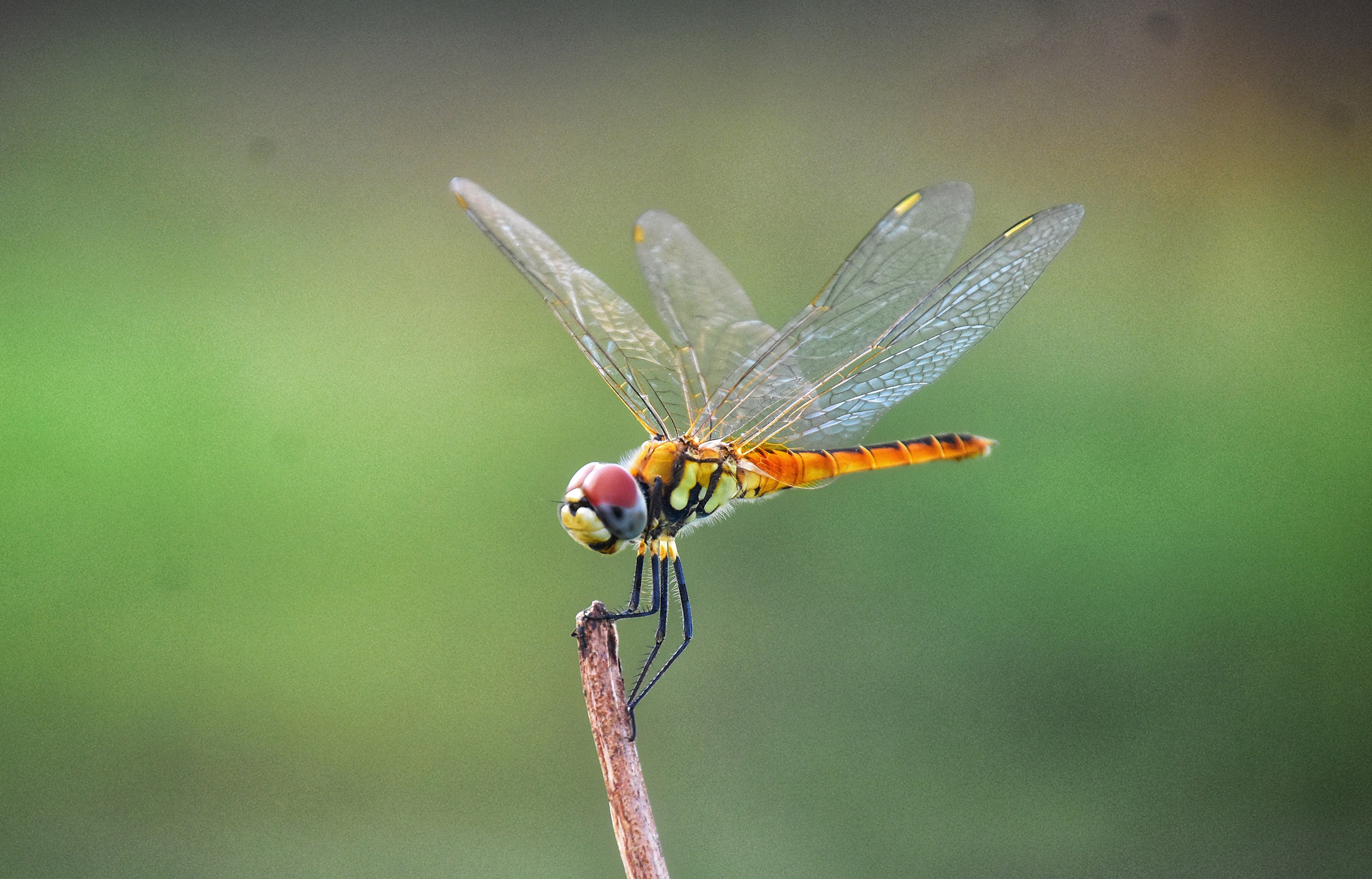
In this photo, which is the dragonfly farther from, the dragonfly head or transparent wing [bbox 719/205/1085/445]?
the dragonfly head

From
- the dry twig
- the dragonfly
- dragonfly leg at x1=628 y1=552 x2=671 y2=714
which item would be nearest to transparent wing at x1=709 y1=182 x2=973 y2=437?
the dragonfly

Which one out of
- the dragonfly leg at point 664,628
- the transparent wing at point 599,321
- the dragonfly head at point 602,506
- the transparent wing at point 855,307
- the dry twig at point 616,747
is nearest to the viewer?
the dry twig at point 616,747

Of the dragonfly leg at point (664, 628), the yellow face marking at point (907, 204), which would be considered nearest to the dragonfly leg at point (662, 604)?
the dragonfly leg at point (664, 628)

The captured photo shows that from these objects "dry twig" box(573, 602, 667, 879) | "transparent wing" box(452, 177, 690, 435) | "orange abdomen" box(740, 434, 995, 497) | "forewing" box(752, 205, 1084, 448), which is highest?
"transparent wing" box(452, 177, 690, 435)

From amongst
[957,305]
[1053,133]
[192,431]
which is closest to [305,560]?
[192,431]

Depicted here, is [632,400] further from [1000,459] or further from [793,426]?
[1000,459]

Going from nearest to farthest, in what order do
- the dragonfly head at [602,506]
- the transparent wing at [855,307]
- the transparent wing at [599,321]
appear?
the dragonfly head at [602,506], the transparent wing at [599,321], the transparent wing at [855,307]

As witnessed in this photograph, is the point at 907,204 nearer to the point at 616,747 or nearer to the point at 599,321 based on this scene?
the point at 599,321

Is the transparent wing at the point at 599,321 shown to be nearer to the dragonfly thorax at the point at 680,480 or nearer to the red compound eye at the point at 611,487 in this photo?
the dragonfly thorax at the point at 680,480
